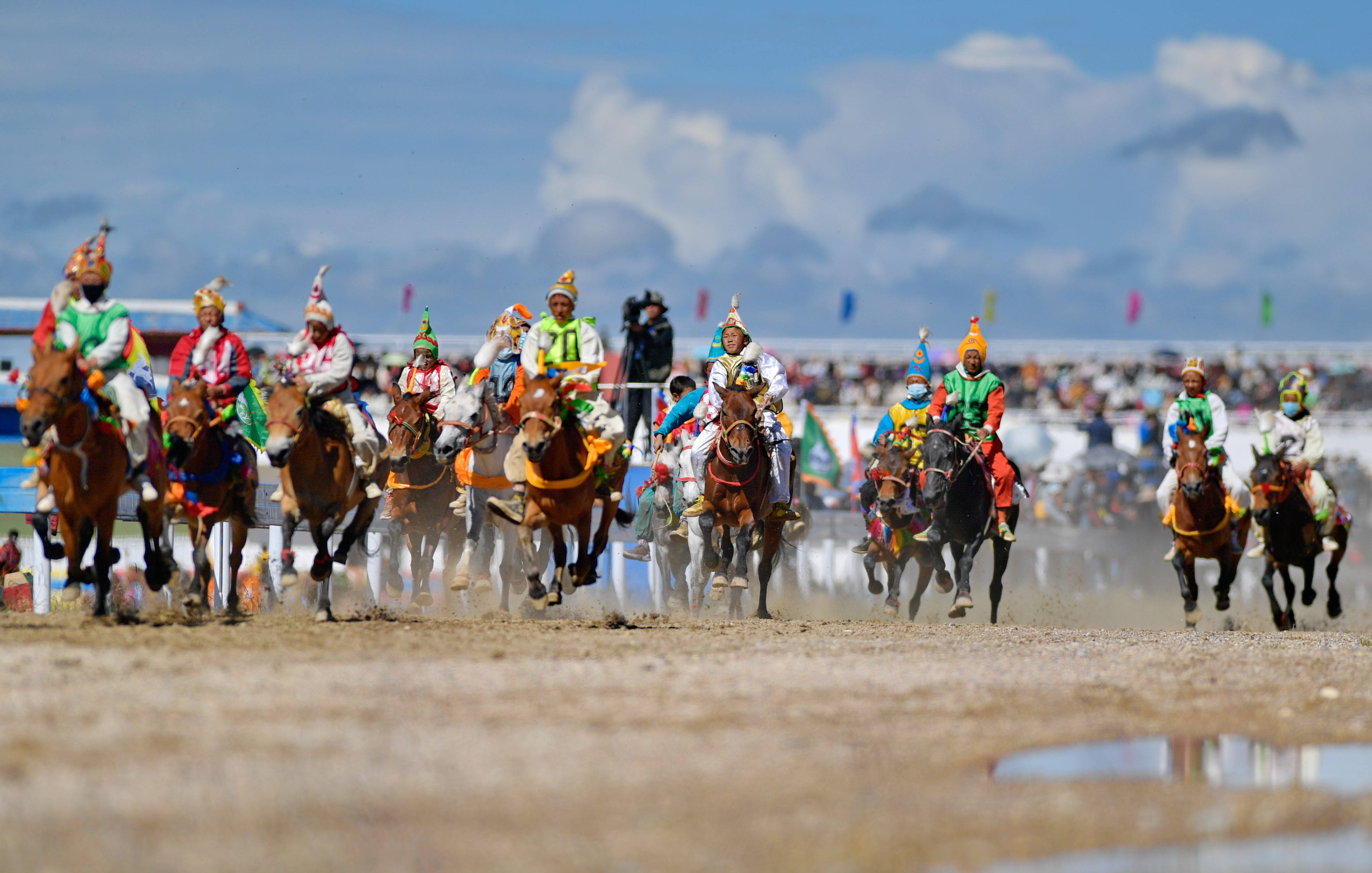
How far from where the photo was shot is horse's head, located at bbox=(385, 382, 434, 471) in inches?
665

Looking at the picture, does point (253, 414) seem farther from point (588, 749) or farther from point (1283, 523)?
point (1283, 523)

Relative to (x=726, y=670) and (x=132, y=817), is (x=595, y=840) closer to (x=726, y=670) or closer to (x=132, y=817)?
(x=132, y=817)

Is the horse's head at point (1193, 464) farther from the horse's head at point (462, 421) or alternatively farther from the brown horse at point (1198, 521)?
the horse's head at point (462, 421)

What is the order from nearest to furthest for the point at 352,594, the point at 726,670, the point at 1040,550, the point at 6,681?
the point at 6,681 < the point at 726,670 < the point at 352,594 < the point at 1040,550

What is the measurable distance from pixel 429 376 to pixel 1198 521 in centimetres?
873

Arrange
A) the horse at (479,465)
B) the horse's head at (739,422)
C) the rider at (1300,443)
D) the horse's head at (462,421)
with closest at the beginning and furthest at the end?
the horse's head at (462,421)
the horse at (479,465)
the horse's head at (739,422)
the rider at (1300,443)

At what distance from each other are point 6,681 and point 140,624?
12.0ft

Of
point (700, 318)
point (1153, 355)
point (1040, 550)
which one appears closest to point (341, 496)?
point (1040, 550)

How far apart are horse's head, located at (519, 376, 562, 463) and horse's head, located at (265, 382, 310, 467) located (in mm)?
1878

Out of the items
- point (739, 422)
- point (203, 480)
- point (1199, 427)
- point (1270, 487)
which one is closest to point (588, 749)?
point (203, 480)

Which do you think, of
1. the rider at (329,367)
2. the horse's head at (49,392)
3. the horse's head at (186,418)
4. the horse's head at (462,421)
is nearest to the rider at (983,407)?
the horse's head at (462,421)

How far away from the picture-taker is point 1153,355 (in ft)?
150

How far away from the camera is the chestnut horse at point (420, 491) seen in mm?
17062

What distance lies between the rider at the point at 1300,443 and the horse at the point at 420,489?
31.3 ft
